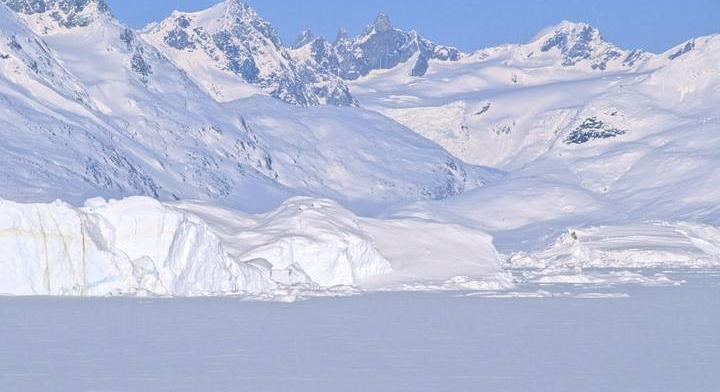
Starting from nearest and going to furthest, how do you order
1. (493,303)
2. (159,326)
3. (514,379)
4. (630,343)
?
(514,379) < (630,343) < (159,326) < (493,303)

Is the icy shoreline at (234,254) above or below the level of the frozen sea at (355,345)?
above

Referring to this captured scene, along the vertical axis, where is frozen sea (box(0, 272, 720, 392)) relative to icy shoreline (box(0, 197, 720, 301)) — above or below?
below

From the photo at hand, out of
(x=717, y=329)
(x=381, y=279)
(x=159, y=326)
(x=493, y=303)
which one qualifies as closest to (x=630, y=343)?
(x=717, y=329)

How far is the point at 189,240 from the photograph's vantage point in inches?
3706

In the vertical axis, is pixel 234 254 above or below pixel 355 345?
above

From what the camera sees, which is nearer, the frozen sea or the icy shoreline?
the frozen sea

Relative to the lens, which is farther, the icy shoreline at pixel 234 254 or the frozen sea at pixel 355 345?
the icy shoreline at pixel 234 254

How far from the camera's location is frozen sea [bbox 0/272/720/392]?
174 ft

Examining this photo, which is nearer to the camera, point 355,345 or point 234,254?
point 355,345

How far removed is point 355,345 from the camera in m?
65.3

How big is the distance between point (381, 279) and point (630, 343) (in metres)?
45.1

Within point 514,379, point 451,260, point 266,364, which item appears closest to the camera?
point 514,379

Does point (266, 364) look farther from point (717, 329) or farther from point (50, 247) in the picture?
point (50, 247)

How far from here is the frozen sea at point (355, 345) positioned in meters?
53.2
